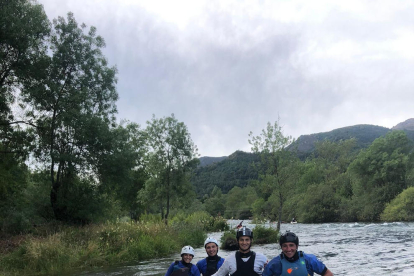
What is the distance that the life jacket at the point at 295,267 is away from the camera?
4773mm

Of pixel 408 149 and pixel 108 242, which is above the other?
pixel 408 149

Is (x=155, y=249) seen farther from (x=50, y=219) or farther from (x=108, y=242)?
(x=50, y=219)

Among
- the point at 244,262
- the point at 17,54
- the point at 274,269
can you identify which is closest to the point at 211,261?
the point at 244,262

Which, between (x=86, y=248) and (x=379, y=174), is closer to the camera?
(x=86, y=248)

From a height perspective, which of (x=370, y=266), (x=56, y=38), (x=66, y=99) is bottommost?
(x=370, y=266)

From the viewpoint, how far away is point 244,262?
5.59 meters

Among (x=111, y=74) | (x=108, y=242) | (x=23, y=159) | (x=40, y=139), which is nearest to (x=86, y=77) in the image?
(x=111, y=74)

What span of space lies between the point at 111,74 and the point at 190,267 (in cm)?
1817

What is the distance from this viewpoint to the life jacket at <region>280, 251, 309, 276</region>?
477 cm

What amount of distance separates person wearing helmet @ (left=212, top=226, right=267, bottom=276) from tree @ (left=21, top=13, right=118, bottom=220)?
51.1ft

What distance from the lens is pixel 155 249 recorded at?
1927 cm

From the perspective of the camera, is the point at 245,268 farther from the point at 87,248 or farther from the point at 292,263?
the point at 87,248

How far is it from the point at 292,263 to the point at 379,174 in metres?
56.2

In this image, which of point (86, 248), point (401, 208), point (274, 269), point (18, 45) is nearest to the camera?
point (274, 269)
